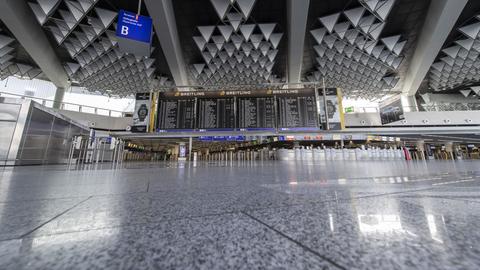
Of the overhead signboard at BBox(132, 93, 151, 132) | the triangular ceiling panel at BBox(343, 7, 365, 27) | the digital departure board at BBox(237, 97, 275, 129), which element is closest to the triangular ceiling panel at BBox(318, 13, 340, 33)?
the triangular ceiling panel at BBox(343, 7, 365, 27)

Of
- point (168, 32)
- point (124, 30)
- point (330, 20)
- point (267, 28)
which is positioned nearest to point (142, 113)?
point (124, 30)

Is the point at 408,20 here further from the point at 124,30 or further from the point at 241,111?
the point at 124,30

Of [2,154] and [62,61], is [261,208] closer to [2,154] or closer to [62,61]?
[2,154]

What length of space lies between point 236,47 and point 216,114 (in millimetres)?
4178

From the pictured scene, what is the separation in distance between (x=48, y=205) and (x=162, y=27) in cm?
876

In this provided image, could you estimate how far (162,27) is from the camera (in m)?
7.63

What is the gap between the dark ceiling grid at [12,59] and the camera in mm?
8541

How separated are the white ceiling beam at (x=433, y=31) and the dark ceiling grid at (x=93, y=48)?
39.2ft

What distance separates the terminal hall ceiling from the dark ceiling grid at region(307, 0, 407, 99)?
0.13 feet

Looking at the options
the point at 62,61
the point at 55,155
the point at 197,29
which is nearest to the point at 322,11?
the point at 197,29

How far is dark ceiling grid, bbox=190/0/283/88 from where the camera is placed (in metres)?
7.37

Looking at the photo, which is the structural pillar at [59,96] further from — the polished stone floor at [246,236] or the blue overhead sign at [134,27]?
the polished stone floor at [246,236]

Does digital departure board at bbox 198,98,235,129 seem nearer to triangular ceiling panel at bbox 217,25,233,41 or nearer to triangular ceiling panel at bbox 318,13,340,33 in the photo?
triangular ceiling panel at bbox 217,25,233,41

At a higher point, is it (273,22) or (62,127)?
(273,22)
